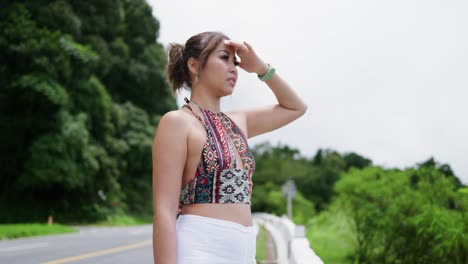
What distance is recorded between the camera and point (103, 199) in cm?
3091

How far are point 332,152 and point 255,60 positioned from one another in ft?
317

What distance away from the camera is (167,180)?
194cm

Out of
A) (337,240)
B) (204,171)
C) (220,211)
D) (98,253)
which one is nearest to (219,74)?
(204,171)

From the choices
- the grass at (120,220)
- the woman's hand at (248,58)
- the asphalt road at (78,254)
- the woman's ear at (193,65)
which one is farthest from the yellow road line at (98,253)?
the grass at (120,220)

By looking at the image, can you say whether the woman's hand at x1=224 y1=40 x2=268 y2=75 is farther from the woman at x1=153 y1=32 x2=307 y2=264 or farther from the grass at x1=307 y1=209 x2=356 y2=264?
the grass at x1=307 y1=209 x2=356 y2=264

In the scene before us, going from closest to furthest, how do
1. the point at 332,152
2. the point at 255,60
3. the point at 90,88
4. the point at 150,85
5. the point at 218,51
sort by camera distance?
the point at 218,51 < the point at 255,60 < the point at 90,88 < the point at 150,85 < the point at 332,152

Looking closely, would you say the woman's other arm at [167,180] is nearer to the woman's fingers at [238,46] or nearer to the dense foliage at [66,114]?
the woman's fingers at [238,46]

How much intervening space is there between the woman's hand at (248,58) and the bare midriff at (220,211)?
613 millimetres

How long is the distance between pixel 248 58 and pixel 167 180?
2.30 feet

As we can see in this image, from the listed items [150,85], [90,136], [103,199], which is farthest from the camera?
[150,85]

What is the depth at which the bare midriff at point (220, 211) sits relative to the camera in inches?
77.7

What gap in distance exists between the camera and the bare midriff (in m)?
1.97

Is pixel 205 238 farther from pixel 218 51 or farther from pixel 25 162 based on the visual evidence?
pixel 25 162

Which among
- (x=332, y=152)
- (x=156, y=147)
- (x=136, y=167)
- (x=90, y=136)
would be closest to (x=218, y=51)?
(x=156, y=147)
